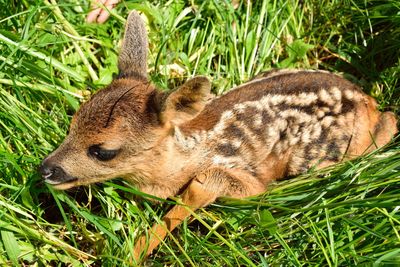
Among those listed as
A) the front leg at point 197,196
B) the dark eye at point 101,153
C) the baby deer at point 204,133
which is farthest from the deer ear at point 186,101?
the front leg at point 197,196

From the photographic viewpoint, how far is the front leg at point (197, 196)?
3857 millimetres

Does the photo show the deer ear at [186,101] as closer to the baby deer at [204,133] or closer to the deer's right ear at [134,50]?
the baby deer at [204,133]

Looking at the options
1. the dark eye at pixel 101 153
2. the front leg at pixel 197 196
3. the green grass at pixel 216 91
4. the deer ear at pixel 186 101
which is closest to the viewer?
the deer ear at pixel 186 101

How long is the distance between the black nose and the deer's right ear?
70cm

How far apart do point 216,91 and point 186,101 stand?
4.78 ft

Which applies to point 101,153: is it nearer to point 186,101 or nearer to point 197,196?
point 186,101

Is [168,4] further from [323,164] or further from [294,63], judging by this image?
[323,164]

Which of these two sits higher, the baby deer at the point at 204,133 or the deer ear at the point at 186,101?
the deer ear at the point at 186,101

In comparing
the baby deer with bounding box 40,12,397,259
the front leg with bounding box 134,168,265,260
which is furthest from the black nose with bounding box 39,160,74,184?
the front leg with bounding box 134,168,265,260

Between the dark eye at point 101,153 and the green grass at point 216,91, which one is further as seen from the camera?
the green grass at point 216,91

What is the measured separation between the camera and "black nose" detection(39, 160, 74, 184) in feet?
11.7

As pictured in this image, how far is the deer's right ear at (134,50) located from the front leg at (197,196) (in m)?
0.72

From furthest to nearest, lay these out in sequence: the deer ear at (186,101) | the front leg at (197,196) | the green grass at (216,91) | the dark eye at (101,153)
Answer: the front leg at (197,196), the green grass at (216,91), the dark eye at (101,153), the deer ear at (186,101)

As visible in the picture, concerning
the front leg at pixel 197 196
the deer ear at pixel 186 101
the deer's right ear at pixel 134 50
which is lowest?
the front leg at pixel 197 196
